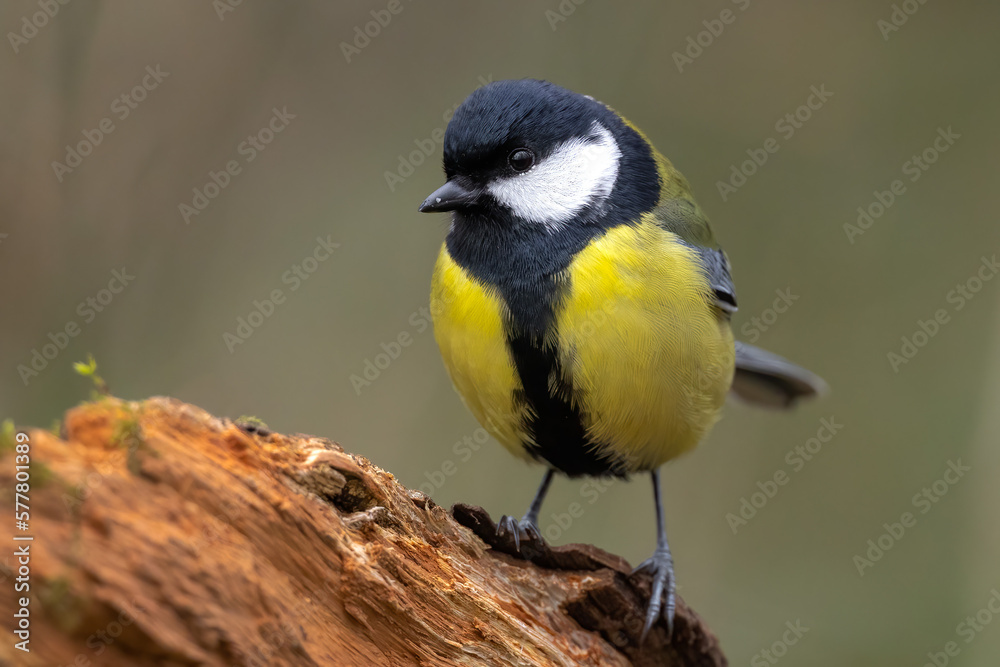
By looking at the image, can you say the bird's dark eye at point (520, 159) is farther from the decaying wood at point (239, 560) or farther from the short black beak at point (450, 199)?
the decaying wood at point (239, 560)

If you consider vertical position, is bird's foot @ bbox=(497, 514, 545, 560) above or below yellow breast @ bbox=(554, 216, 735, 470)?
below

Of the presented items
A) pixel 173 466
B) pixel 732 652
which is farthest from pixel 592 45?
pixel 173 466

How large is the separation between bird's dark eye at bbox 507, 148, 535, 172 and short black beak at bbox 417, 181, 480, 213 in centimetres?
13

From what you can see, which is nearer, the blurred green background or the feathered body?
the feathered body

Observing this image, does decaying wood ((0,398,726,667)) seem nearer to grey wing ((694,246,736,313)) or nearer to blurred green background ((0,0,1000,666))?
grey wing ((694,246,736,313))

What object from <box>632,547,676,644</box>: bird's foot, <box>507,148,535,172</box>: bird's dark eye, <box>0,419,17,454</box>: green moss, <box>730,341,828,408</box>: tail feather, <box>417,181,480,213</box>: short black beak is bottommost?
<box>0,419,17,454</box>: green moss

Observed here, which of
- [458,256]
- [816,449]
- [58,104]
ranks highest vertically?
[816,449]

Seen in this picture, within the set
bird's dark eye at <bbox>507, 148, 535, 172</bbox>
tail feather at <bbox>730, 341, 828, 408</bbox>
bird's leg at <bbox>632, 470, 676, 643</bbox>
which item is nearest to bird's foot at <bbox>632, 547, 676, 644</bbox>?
bird's leg at <bbox>632, 470, 676, 643</bbox>

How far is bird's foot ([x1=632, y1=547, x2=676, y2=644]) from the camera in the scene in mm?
2490

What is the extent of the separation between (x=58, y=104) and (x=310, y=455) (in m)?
2.44

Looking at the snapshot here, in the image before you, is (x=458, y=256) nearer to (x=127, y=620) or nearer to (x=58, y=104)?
(x=127, y=620)

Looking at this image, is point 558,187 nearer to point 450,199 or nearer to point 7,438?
point 450,199

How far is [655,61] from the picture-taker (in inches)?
181

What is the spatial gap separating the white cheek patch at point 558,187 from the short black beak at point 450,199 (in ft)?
0.19
